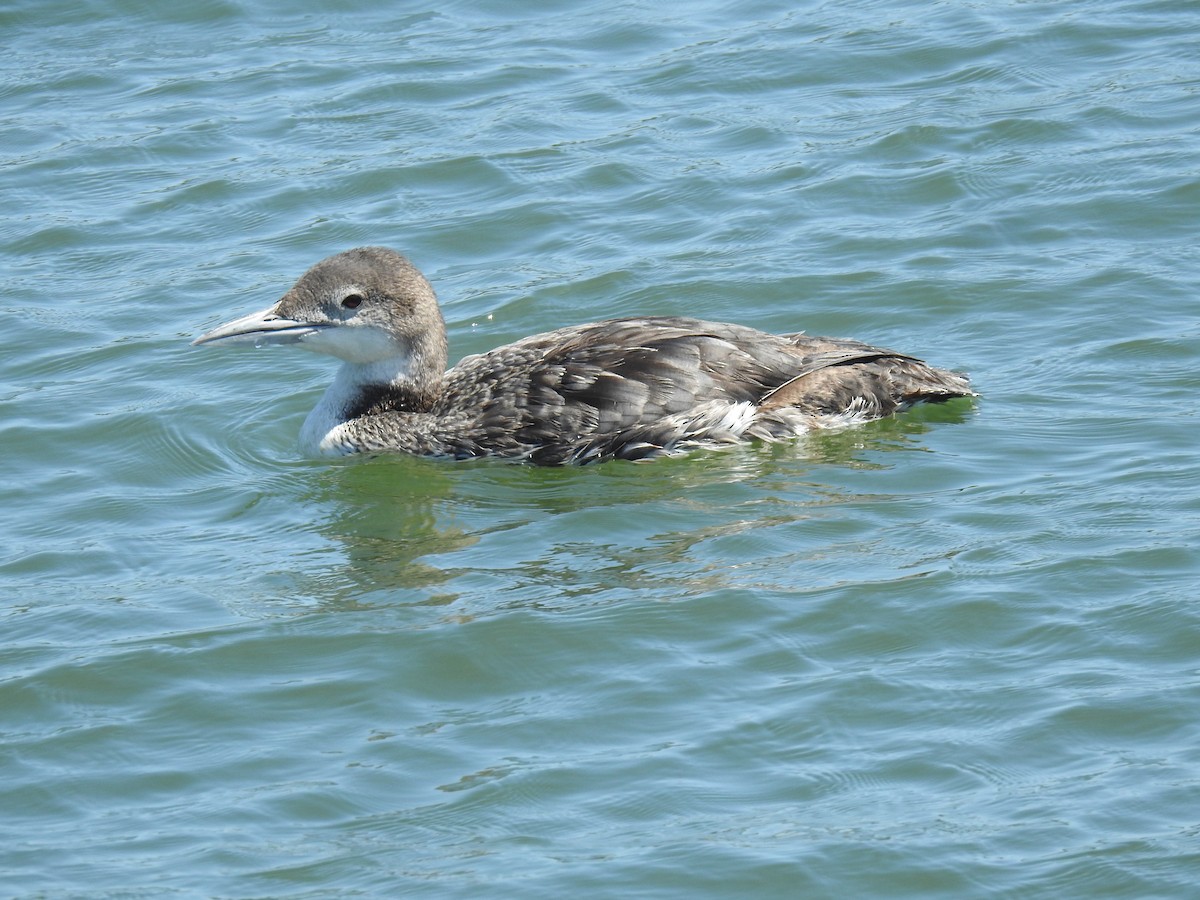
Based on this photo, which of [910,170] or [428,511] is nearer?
[428,511]

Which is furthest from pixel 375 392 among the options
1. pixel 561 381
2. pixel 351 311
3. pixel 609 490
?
pixel 609 490

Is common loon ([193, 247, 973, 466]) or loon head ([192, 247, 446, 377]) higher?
loon head ([192, 247, 446, 377])

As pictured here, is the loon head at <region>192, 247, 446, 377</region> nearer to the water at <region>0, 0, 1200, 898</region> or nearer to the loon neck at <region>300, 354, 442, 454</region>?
the loon neck at <region>300, 354, 442, 454</region>

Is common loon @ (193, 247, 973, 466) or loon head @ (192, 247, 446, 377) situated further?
loon head @ (192, 247, 446, 377)

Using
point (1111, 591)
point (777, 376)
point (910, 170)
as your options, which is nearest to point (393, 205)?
point (910, 170)

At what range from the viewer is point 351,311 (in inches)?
406

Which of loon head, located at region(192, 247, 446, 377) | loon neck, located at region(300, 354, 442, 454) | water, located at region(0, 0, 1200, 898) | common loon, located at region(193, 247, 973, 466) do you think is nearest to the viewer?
water, located at region(0, 0, 1200, 898)

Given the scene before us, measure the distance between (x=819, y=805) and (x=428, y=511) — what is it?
3593 mm

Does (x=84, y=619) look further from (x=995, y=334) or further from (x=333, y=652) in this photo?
(x=995, y=334)

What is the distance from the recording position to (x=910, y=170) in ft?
43.6

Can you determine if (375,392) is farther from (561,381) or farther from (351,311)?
(561,381)

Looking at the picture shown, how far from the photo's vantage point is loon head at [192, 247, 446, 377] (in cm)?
1023

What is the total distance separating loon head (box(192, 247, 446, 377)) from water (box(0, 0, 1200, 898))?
0.70m

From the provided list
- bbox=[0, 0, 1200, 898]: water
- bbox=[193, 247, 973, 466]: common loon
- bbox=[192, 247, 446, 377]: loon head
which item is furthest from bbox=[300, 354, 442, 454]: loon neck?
bbox=[0, 0, 1200, 898]: water
